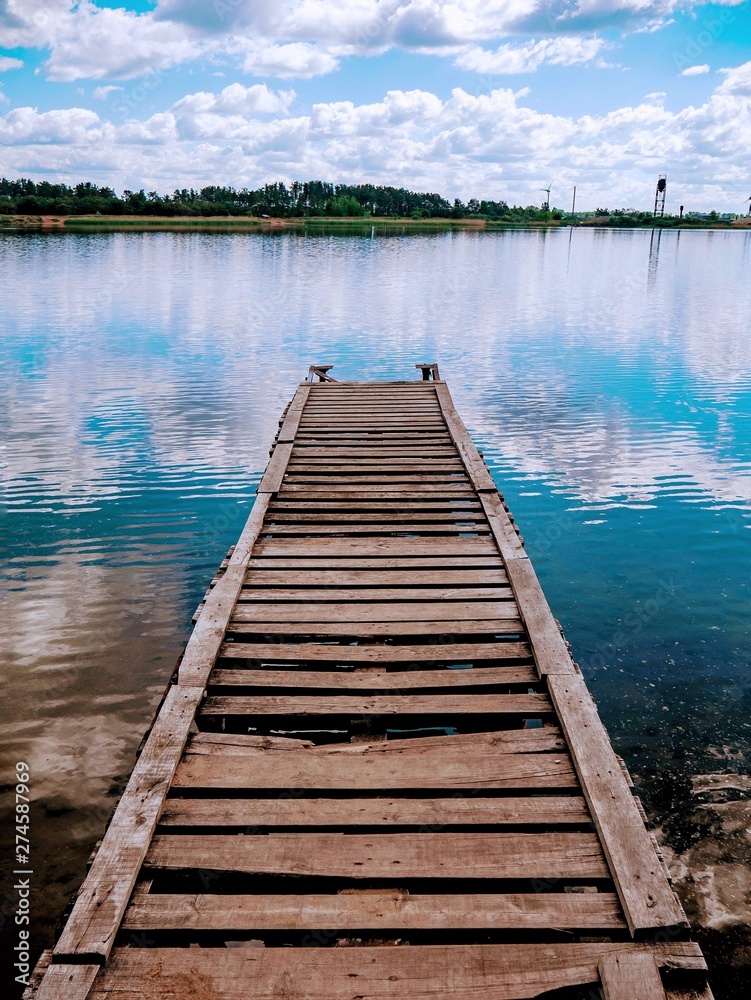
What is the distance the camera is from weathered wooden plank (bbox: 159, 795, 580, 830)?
3.86 m

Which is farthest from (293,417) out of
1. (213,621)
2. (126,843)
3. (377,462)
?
(126,843)

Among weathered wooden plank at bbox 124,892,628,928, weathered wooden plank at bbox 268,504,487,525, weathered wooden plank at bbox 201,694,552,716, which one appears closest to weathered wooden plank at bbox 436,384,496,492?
weathered wooden plank at bbox 268,504,487,525

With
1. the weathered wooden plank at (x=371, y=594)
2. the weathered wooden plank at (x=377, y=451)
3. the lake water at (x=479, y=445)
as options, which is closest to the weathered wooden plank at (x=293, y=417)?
the weathered wooden plank at (x=377, y=451)

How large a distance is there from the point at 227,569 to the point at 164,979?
400 cm

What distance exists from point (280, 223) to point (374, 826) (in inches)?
5460

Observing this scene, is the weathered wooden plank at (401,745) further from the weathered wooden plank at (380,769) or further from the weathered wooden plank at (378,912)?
the weathered wooden plank at (378,912)

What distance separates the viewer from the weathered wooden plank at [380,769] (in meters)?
4.14

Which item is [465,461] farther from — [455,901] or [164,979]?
[164,979]

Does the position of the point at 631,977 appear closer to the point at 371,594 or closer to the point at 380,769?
the point at 380,769

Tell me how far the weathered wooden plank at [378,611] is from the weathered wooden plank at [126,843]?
1.35 m

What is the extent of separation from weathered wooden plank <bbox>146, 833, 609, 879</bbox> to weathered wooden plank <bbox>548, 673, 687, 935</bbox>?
116mm

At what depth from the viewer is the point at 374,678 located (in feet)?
17.1

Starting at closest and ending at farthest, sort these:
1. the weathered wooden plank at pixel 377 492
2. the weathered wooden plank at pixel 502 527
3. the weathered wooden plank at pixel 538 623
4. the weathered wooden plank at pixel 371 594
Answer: the weathered wooden plank at pixel 538 623 → the weathered wooden plank at pixel 371 594 → the weathered wooden plank at pixel 502 527 → the weathered wooden plank at pixel 377 492

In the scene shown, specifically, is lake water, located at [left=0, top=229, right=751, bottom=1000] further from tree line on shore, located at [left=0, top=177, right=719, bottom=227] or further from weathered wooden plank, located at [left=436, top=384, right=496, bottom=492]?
tree line on shore, located at [left=0, top=177, right=719, bottom=227]
